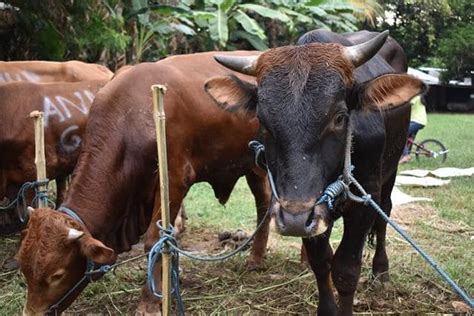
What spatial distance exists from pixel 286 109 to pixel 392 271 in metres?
2.86

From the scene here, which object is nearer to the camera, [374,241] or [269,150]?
[269,150]

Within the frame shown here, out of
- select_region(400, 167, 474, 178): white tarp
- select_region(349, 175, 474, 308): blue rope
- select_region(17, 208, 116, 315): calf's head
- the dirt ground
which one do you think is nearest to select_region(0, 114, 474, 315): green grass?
the dirt ground

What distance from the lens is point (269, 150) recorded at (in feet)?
11.0

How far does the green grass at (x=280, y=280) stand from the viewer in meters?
4.83

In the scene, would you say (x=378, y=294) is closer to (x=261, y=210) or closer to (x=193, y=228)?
(x=261, y=210)

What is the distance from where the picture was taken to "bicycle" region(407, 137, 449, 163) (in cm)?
1294

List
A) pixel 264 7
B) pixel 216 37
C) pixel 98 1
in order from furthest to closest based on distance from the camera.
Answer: pixel 264 7 → pixel 216 37 → pixel 98 1

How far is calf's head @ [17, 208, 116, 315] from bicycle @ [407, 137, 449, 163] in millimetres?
9496

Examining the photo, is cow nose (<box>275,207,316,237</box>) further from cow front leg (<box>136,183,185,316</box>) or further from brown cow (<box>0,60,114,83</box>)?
brown cow (<box>0,60,114,83</box>)

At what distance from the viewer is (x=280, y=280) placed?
538 centimetres

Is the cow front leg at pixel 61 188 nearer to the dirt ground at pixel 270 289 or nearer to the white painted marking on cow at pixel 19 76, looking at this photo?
the dirt ground at pixel 270 289

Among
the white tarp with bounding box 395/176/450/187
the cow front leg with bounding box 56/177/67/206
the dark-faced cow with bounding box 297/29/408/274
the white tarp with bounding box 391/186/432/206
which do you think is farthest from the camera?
the white tarp with bounding box 395/176/450/187

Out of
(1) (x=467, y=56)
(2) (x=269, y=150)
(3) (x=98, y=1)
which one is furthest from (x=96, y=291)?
(1) (x=467, y=56)

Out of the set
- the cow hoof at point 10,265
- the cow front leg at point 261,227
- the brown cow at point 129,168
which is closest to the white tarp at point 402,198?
the cow front leg at point 261,227
